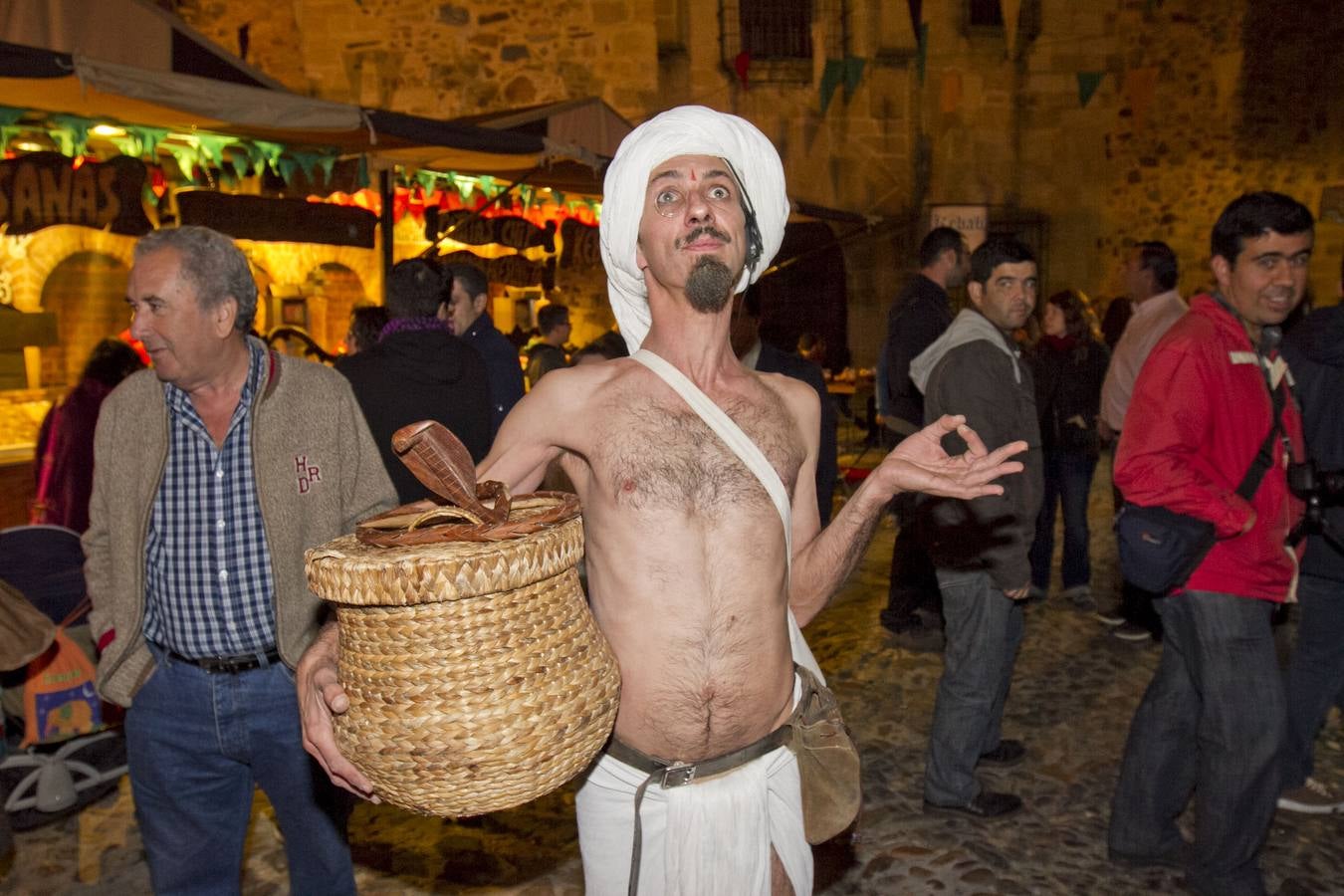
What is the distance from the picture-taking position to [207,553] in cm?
265

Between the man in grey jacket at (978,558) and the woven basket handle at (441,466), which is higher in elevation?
the woven basket handle at (441,466)

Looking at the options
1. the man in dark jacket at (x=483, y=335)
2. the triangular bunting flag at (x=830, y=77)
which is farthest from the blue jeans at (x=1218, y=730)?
the triangular bunting flag at (x=830, y=77)

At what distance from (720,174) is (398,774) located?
1.40m

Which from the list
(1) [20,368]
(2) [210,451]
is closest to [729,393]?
(2) [210,451]

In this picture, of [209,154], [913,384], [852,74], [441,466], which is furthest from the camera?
[852,74]

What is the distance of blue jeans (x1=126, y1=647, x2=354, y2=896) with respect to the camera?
265 cm

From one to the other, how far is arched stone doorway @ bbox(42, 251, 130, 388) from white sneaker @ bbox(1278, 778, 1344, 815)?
14.3 m

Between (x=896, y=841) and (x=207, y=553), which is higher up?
(x=207, y=553)

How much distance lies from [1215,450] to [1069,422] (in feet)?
12.6

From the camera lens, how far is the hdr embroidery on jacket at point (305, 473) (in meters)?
2.70

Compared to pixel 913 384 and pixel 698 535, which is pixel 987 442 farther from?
pixel 698 535

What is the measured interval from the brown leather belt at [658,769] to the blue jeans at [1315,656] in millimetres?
2998

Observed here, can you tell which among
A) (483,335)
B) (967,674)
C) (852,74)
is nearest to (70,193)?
(483,335)

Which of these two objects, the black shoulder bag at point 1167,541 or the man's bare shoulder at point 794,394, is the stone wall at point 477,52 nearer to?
the black shoulder bag at point 1167,541
